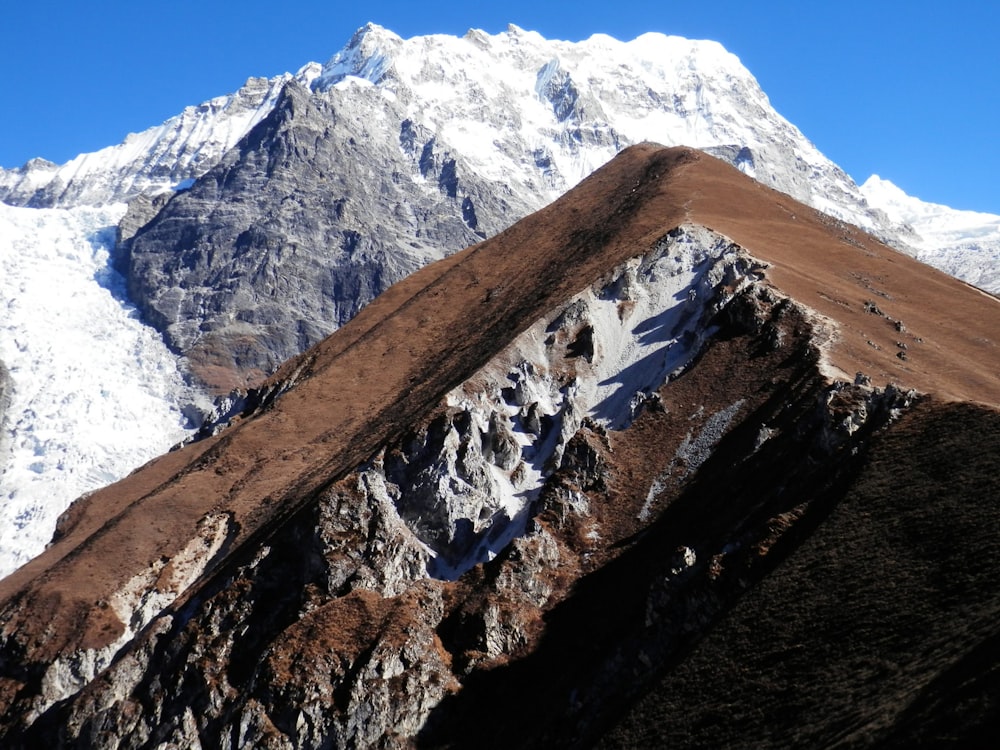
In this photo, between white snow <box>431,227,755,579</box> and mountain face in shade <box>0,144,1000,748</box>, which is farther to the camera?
white snow <box>431,227,755,579</box>

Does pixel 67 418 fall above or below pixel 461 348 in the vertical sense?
above

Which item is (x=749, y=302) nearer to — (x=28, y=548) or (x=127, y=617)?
(x=127, y=617)

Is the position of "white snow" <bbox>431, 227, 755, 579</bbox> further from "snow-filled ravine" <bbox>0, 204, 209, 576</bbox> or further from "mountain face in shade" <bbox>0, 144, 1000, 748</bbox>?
"snow-filled ravine" <bbox>0, 204, 209, 576</bbox>

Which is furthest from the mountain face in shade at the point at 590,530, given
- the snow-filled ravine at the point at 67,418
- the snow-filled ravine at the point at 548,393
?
the snow-filled ravine at the point at 67,418

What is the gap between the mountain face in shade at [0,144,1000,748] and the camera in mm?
37875

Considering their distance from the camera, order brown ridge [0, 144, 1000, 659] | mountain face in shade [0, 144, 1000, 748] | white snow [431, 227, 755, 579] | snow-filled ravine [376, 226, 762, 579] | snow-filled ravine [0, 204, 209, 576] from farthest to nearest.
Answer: snow-filled ravine [0, 204, 209, 576]
brown ridge [0, 144, 1000, 659]
white snow [431, 227, 755, 579]
snow-filled ravine [376, 226, 762, 579]
mountain face in shade [0, 144, 1000, 748]

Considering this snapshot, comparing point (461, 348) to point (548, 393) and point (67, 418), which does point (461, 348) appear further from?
point (67, 418)

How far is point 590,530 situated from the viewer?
191 feet

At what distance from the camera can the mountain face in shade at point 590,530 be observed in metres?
37.9

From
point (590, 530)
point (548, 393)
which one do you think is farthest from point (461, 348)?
point (590, 530)

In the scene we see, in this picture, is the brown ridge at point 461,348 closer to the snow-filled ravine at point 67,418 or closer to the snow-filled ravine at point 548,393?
the snow-filled ravine at point 548,393

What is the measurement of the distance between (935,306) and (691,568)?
44427mm

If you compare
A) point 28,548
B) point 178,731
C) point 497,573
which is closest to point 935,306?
point 497,573

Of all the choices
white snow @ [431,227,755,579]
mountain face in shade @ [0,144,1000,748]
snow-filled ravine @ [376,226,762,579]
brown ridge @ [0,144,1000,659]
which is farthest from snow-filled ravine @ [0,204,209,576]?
white snow @ [431,227,755,579]
